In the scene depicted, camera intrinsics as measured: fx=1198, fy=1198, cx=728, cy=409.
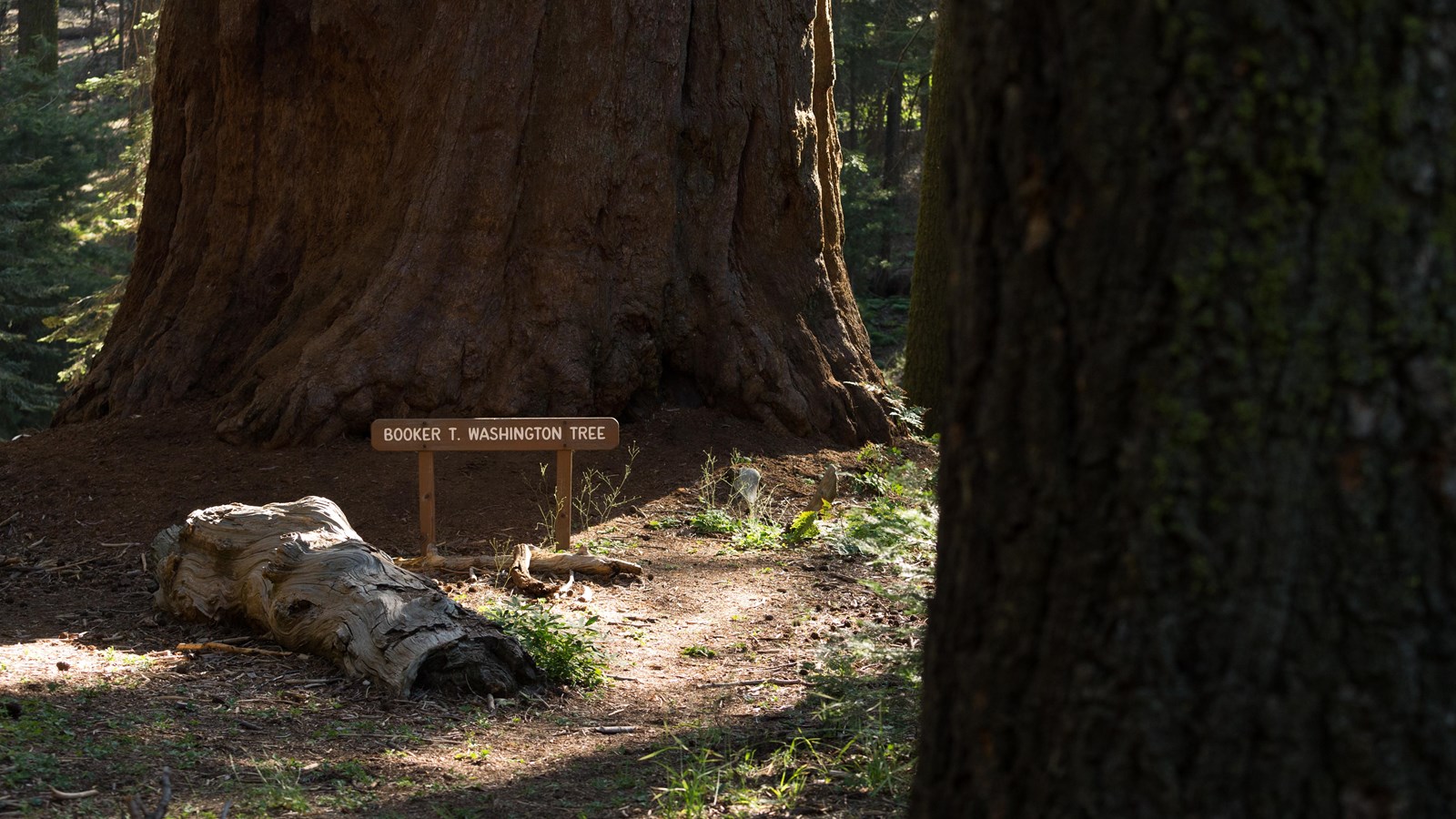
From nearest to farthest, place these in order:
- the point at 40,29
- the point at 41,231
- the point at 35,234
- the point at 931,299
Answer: the point at 931,299
the point at 35,234
the point at 41,231
the point at 40,29

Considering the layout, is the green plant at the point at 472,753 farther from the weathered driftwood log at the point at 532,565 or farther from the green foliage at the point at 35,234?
the green foliage at the point at 35,234

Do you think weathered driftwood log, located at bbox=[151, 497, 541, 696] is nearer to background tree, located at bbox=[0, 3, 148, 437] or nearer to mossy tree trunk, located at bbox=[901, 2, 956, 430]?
mossy tree trunk, located at bbox=[901, 2, 956, 430]

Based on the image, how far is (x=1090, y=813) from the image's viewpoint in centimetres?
183

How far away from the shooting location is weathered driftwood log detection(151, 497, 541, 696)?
492 cm

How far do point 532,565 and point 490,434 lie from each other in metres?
0.79

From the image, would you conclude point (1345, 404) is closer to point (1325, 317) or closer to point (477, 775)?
point (1325, 317)

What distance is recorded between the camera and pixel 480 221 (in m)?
8.64

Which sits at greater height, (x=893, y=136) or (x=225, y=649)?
(x=893, y=136)

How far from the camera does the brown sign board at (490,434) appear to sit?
266 inches

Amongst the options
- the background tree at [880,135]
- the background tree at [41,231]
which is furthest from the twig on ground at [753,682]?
the background tree at [880,135]

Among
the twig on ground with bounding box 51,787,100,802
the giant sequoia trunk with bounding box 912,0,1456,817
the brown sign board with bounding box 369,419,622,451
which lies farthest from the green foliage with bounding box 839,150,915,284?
the giant sequoia trunk with bounding box 912,0,1456,817

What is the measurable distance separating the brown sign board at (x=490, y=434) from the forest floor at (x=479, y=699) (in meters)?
0.68

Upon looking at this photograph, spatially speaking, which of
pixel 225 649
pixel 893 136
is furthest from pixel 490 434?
pixel 893 136

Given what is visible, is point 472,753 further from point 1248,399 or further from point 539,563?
point 1248,399
